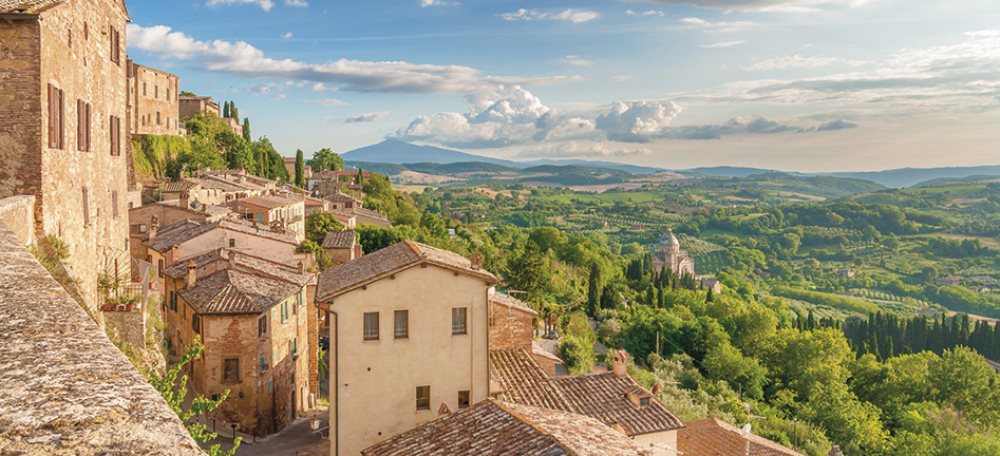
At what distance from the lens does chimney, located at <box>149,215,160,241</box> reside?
36.8 meters

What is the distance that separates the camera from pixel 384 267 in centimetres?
1852

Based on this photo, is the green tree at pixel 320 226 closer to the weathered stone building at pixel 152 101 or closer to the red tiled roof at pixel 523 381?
the weathered stone building at pixel 152 101

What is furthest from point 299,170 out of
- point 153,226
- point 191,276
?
point 191,276

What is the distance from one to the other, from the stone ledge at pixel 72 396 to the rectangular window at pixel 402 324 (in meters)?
14.2

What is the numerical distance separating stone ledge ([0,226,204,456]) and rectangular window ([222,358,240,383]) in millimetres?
24543

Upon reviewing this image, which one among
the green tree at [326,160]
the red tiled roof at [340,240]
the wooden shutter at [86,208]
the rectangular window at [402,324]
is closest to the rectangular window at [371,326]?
the rectangular window at [402,324]

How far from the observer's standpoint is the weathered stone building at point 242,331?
88.9ft

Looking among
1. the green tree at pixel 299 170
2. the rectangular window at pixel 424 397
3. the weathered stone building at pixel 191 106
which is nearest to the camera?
the rectangular window at pixel 424 397

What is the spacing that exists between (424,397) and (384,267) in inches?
144

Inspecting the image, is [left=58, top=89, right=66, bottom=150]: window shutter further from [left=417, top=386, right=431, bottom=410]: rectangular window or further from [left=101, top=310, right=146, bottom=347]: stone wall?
[left=417, top=386, right=431, bottom=410]: rectangular window

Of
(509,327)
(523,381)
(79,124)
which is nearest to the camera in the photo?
(79,124)

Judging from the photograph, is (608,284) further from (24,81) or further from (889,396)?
(24,81)

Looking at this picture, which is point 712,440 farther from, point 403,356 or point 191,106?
point 191,106

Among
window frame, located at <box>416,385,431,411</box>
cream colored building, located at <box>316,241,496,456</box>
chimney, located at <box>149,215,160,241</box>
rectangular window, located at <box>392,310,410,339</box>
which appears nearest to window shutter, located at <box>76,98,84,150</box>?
cream colored building, located at <box>316,241,496,456</box>
